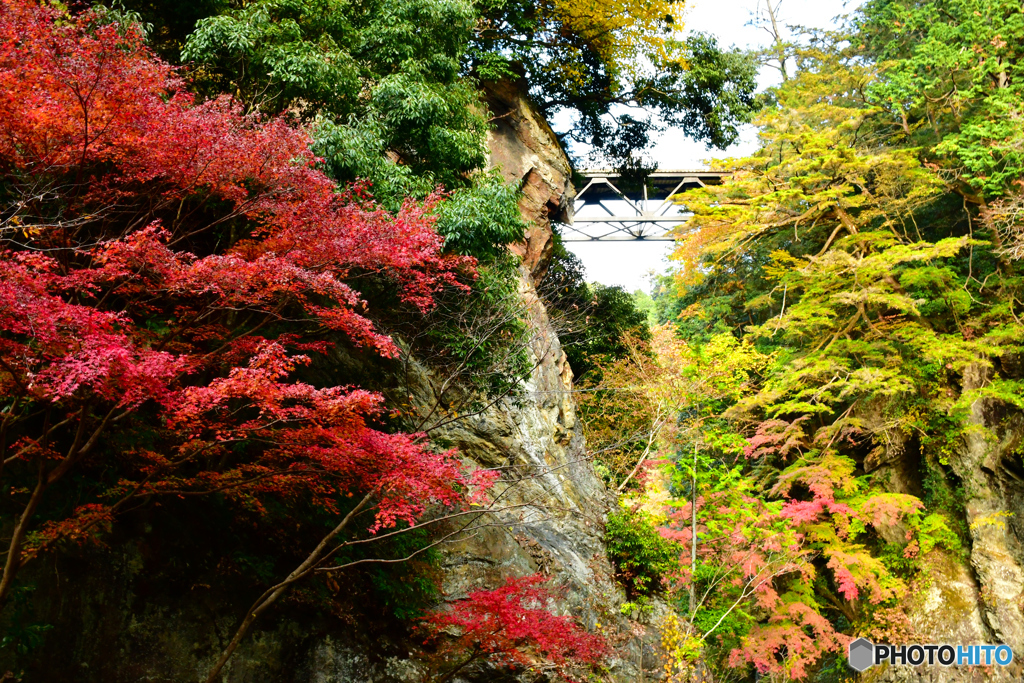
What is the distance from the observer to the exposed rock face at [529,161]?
1438 centimetres

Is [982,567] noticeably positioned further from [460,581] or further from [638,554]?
[460,581]

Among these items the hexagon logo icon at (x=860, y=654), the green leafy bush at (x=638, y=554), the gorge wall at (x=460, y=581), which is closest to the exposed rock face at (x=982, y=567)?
the hexagon logo icon at (x=860, y=654)

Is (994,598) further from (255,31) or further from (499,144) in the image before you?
(255,31)

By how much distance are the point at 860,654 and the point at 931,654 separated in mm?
1318

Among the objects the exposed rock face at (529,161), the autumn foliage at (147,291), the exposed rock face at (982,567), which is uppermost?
the exposed rock face at (529,161)

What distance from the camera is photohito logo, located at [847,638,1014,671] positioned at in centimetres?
1266

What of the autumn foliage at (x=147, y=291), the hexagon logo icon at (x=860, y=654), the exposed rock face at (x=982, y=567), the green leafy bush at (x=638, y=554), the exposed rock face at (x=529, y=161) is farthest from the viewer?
the exposed rock face at (x=529, y=161)

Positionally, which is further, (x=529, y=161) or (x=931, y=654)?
(x=529, y=161)

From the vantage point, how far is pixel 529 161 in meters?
14.9

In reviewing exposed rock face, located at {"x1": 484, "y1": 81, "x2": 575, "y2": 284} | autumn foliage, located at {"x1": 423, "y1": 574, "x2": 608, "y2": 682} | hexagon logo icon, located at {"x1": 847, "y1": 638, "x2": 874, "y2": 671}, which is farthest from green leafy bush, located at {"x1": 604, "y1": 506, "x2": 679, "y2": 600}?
exposed rock face, located at {"x1": 484, "y1": 81, "x2": 575, "y2": 284}

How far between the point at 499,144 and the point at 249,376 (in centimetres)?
1034

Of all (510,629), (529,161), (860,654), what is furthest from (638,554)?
(529,161)

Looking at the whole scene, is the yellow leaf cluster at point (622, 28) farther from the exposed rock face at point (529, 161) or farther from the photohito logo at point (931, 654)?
the photohito logo at point (931, 654)

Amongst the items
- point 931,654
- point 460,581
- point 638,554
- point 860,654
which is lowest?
point 860,654
